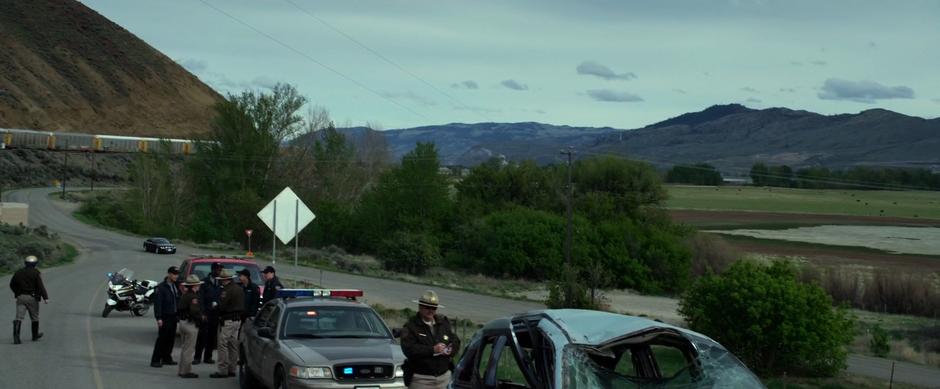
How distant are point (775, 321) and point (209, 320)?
11.1 m

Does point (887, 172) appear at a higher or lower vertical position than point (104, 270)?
higher

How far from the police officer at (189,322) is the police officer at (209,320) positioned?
18cm

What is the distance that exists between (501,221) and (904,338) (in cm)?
3810

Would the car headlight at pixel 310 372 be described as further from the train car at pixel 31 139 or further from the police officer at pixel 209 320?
the train car at pixel 31 139

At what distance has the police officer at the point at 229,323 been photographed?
1630 cm

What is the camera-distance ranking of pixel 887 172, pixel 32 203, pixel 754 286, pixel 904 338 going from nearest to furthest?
Answer: pixel 754 286, pixel 904 338, pixel 32 203, pixel 887 172

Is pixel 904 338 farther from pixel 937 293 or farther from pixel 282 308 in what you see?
pixel 282 308

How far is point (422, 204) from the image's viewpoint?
3223 inches

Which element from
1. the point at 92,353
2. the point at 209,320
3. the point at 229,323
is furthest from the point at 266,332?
the point at 92,353

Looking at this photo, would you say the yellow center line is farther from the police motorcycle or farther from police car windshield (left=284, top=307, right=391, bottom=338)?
police car windshield (left=284, top=307, right=391, bottom=338)

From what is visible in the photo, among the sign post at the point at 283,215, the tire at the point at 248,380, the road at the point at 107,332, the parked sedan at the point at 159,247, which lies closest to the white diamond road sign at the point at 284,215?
the sign post at the point at 283,215

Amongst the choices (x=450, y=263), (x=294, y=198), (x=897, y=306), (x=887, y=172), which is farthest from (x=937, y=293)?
(x=887, y=172)

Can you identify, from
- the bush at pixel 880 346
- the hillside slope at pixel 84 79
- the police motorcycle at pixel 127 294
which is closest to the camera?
the police motorcycle at pixel 127 294

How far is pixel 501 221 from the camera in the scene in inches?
3051
